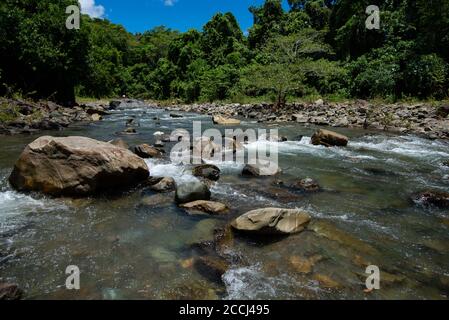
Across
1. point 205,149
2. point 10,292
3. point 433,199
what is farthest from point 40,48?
point 433,199

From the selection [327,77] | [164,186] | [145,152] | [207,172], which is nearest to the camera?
[164,186]

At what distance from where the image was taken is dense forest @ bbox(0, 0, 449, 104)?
62.1 feet

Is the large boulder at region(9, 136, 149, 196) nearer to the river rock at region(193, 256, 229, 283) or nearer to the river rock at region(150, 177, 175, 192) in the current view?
the river rock at region(150, 177, 175, 192)

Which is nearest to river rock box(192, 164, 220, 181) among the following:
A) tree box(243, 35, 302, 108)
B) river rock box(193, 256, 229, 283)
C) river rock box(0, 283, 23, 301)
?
river rock box(193, 256, 229, 283)

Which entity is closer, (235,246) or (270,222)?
(235,246)

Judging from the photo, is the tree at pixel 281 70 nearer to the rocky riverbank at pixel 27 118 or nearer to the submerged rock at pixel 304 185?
the rocky riverbank at pixel 27 118

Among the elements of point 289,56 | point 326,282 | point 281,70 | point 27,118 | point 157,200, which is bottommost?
point 326,282

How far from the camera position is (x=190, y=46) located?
43812 mm

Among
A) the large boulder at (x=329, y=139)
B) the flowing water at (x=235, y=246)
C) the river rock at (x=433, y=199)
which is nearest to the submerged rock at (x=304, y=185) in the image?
the flowing water at (x=235, y=246)

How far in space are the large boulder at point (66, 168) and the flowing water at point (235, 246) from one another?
→ 0.73 ft

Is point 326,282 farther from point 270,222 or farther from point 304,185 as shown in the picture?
point 304,185

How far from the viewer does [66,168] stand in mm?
5297

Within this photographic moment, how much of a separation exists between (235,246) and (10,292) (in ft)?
7.70

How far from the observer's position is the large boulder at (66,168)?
5270 mm
